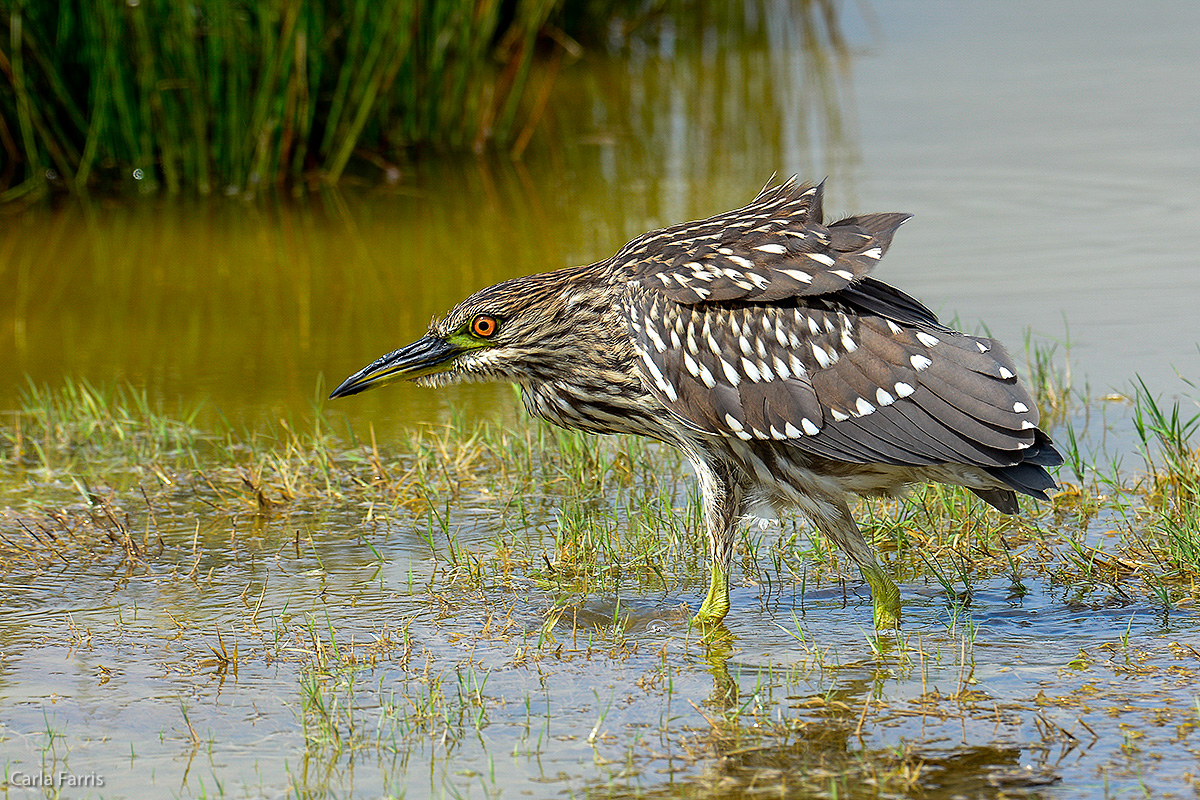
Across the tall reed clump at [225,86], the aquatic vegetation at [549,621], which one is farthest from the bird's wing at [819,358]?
the tall reed clump at [225,86]

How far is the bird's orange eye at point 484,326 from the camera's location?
4.96 metres

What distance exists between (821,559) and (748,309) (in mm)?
1011

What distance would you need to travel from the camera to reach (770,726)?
392cm

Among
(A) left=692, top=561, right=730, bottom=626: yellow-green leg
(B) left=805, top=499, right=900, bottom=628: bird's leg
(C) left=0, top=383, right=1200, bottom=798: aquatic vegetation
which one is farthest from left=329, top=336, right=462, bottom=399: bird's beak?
(B) left=805, top=499, right=900, bottom=628: bird's leg

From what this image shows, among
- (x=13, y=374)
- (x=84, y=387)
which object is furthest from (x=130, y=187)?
(x=84, y=387)

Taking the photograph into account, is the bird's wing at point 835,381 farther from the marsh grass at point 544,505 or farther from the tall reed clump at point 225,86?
the tall reed clump at point 225,86

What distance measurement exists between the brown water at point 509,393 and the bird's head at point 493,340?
67 cm

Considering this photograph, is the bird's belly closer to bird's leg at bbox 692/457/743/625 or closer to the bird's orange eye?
bird's leg at bbox 692/457/743/625

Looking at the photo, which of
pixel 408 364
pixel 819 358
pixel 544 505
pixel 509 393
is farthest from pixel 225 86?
pixel 819 358

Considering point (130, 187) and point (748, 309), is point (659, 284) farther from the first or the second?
point (130, 187)

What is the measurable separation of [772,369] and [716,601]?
736 millimetres

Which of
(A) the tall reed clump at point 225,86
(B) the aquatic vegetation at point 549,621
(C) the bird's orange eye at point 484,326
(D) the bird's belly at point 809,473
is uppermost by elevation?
(A) the tall reed clump at point 225,86

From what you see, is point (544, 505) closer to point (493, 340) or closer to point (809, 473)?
point (493, 340)

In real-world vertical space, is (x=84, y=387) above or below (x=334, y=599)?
above
